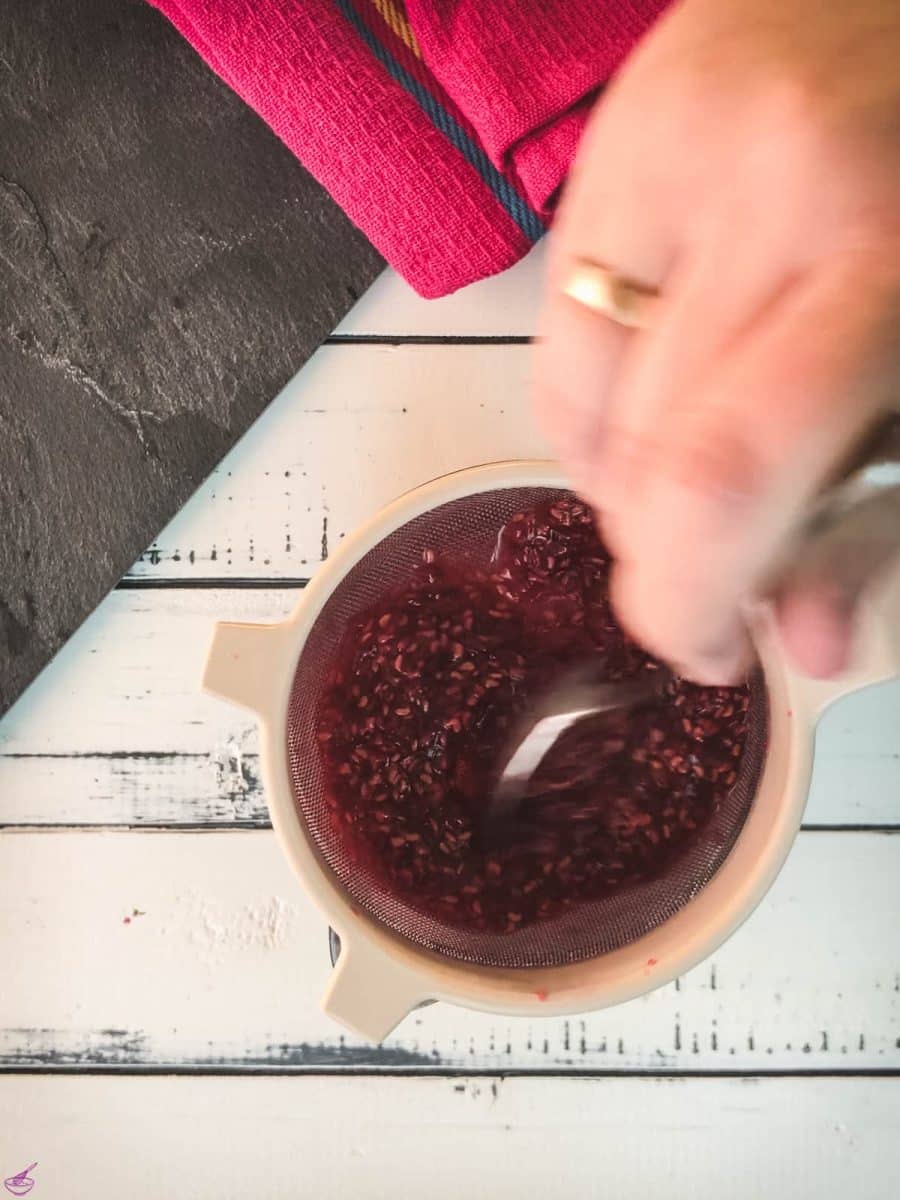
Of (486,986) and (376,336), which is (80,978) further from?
(376,336)

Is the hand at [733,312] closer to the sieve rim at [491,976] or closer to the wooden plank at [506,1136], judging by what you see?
the sieve rim at [491,976]

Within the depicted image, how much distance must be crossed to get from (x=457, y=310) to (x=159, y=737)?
13.7 inches

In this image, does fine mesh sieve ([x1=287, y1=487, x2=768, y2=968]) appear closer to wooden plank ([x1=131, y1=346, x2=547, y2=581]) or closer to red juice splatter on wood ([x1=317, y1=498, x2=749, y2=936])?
red juice splatter on wood ([x1=317, y1=498, x2=749, y2=936])

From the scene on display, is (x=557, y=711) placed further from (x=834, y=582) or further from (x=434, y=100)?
(x=434, y=100)

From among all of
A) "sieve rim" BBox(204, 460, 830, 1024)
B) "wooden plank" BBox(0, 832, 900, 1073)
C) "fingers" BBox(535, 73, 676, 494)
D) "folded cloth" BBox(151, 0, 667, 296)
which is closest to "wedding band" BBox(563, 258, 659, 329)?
"fingers" BBox(535, 73, 676, 494)

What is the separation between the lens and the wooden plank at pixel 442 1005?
681 millimetres

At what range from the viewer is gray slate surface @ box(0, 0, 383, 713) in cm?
69

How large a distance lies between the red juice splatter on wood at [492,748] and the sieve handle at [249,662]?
2.2 inches

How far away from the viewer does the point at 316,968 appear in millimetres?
682

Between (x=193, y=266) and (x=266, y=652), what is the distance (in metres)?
0.30

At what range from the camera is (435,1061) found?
68cm

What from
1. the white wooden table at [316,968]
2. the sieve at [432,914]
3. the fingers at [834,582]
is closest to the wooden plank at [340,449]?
the white wooden table at [316,968]

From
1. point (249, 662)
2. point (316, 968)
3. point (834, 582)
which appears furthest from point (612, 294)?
point (316, 968)

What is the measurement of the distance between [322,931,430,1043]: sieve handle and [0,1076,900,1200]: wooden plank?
190mm
